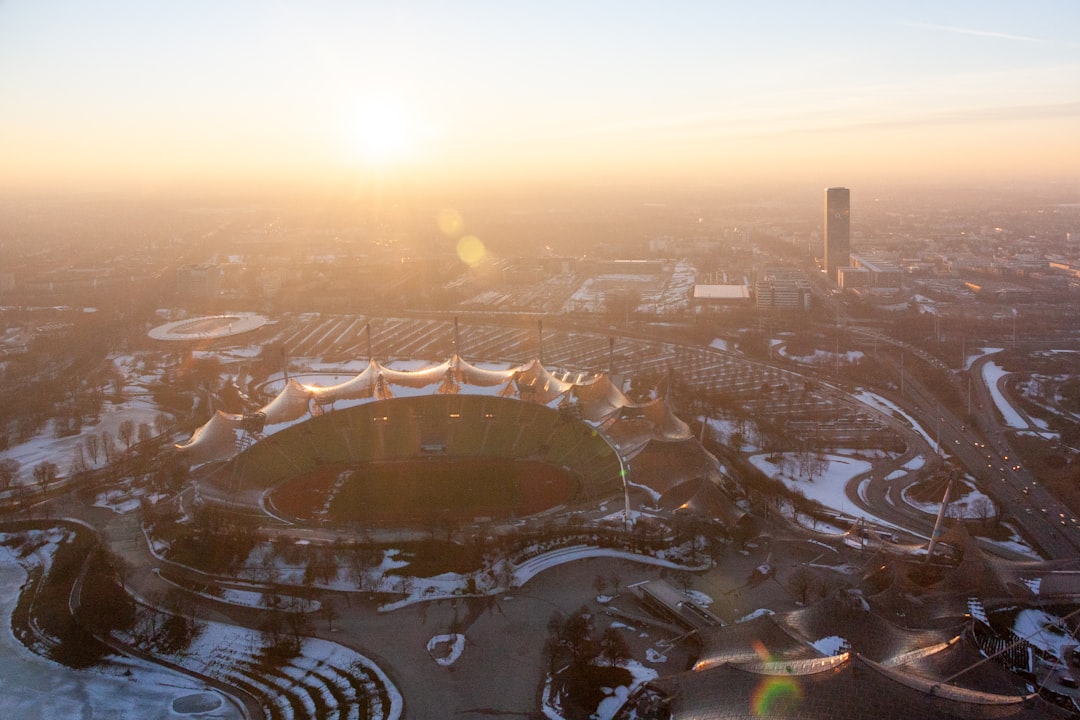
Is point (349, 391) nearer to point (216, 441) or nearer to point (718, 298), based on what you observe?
point (216, 441)

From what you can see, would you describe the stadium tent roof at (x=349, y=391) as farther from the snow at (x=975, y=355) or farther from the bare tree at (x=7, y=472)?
the snow at (x=975, y=355)

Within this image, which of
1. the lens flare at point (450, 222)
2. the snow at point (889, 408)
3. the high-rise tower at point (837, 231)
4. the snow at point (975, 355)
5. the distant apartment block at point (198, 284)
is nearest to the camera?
the snow at point (889, 408)

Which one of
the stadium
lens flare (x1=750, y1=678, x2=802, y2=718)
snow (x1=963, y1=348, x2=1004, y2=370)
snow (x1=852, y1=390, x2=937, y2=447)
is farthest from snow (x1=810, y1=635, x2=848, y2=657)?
snow (x1=963, y1=348, x2=1004, y2=370)

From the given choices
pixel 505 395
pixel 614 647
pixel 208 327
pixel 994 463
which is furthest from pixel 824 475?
pixel 208 327

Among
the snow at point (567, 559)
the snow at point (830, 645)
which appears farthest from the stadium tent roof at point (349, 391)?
the snow at point (830, 645)

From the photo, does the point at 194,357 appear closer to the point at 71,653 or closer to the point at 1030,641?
the point at 71,653

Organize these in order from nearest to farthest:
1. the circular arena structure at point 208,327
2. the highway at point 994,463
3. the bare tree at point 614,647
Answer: the bare tree at point 614,647 → the highway at point 994,463 → the circular arena structure at point 208,327

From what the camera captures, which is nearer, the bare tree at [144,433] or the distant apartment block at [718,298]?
the bare tree at [144,433]
